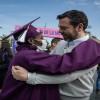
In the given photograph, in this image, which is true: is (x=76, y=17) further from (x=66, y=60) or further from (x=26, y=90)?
(x=26, y=90)

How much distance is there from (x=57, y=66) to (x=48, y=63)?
0.08 meters

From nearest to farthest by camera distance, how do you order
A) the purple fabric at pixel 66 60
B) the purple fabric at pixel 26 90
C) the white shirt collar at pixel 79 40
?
the purple fabric at pixel 66 60, the purple fabric at pixel 26 90, the white shirt collar at pixel 79 40

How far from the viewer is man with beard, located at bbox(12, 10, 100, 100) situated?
11.6 feet

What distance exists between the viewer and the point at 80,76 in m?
3.65

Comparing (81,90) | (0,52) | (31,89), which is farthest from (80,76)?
(0,52)

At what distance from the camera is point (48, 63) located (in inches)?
139

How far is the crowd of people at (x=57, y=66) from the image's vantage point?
11.7ft

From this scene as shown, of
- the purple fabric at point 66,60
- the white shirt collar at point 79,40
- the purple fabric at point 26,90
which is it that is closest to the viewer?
the purple fabric at point 66,60

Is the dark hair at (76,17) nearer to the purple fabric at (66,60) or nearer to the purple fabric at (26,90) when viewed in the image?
the purple fabric at (66,60)

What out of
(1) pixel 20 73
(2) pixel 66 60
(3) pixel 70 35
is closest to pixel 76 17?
(3) pixel 70 35

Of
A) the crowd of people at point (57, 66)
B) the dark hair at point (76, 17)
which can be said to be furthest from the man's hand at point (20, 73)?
the dark hair at point (76, 17)

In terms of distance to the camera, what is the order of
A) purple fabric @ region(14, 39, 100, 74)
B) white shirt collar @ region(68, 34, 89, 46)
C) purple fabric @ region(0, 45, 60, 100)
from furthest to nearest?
white shirt collar @ region(68, 34, 89, 46) → purple fabric @ region(0, 45, 60, 100) → purple fabric @ region(14, 39, 100, 74)

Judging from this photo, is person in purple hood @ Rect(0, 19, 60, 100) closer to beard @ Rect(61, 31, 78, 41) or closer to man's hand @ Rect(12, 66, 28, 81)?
man's hand @ Rect(12, 66, 28, 81)

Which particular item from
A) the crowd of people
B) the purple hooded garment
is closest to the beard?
the crowd of people
